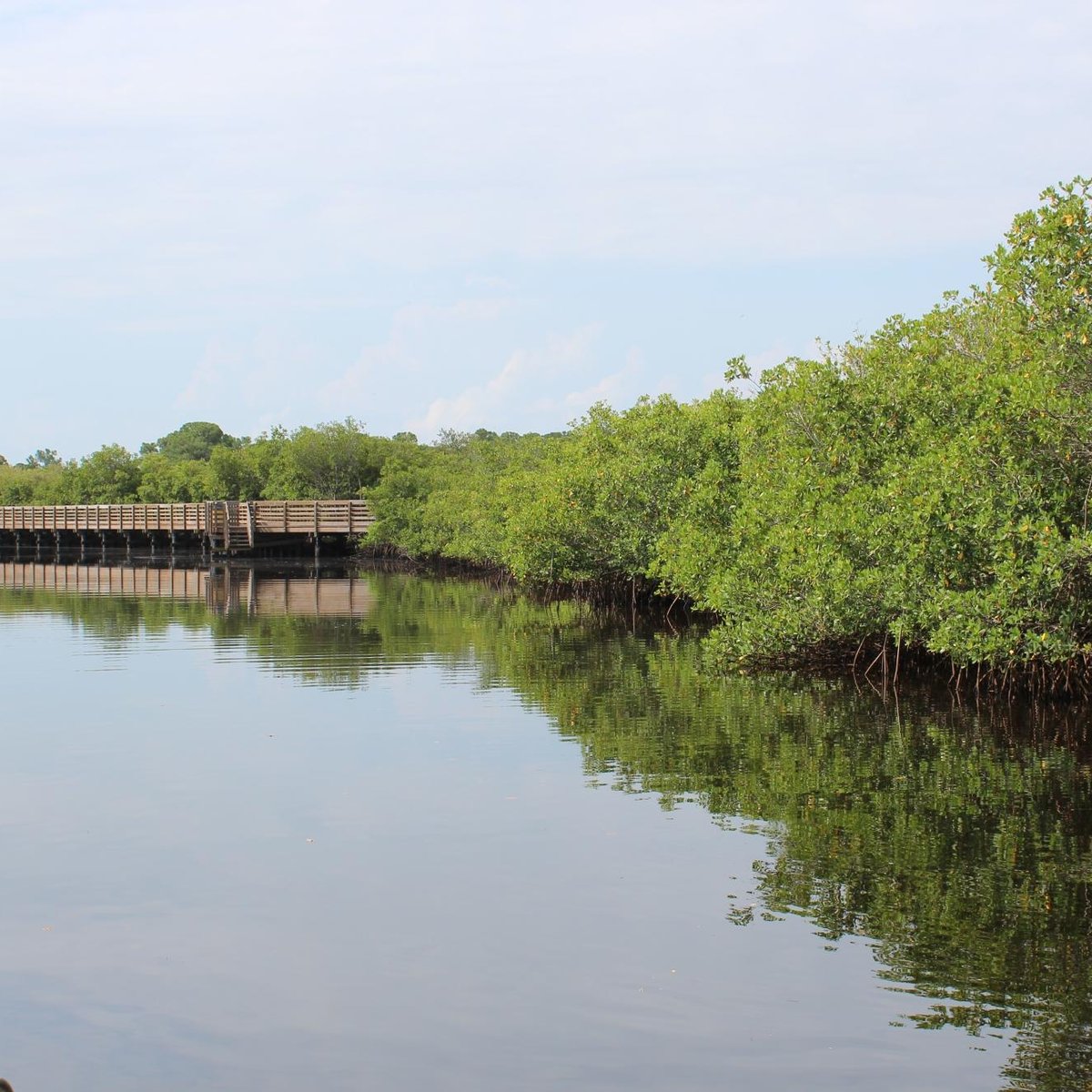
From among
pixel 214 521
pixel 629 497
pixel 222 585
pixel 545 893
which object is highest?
pixel 629 497

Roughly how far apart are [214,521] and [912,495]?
55.9 m

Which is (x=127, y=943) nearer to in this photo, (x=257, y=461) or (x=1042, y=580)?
(x=1042, y=580)

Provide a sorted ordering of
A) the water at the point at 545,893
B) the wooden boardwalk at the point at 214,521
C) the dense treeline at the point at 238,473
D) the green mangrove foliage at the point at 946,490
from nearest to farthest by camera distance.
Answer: the water at the point at 545,893
the green mangrove foliage at the point at 946,490
the wooden boardwalk at the point at 214,521
the dense treeline at the point at 238,473

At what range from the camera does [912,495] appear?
1634 centimetres

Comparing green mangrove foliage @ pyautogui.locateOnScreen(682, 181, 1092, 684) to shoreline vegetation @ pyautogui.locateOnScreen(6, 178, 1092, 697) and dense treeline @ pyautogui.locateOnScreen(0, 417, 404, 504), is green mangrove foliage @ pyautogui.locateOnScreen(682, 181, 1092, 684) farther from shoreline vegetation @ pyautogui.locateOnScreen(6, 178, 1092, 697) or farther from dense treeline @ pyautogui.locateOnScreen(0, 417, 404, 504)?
dense treeline @ pyautogui.locateOnScreen(0, 417, 404, 504)

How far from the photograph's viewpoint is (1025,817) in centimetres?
1144

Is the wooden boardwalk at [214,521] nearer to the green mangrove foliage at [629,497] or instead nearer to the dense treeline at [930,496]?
the green mangrove foliage at [629,497]

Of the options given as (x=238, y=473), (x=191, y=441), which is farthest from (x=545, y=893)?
Answer: (x=191, y=441)

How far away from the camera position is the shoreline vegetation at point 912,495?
581 inches

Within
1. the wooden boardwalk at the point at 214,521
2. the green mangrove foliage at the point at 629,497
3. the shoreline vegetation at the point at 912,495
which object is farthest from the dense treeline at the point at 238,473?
the shoreline vegetation at the point at 912,495

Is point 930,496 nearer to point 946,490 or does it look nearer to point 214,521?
point 946,490

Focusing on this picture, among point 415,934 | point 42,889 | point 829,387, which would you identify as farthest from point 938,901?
point 829,387

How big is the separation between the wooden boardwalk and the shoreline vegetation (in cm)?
3644

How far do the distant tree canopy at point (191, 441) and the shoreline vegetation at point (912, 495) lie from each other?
104 meters
